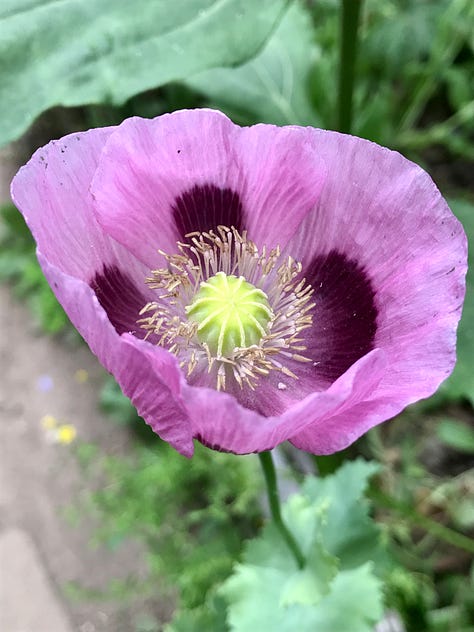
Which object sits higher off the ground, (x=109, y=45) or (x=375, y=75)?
(x=109, y=45)

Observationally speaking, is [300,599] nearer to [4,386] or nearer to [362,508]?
[362,508]

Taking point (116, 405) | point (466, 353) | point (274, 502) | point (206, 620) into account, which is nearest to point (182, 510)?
point (116, 405)

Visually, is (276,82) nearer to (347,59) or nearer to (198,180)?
(347,59)

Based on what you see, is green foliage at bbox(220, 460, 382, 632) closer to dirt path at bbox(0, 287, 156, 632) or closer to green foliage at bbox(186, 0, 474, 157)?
green foliage at bbox(186, 0, 474, 157)

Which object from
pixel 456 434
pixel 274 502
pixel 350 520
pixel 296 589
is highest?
pixel 274 502

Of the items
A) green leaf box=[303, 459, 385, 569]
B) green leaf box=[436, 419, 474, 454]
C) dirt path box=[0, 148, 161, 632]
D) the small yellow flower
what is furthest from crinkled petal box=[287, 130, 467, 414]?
the small yellow flower

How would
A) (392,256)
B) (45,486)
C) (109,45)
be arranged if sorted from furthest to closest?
(45,486) → (109,45) → (392,256)

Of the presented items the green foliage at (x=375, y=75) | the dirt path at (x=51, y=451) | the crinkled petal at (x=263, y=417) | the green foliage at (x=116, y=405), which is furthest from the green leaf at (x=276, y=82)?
the dirt path at (x=51, y=451)
